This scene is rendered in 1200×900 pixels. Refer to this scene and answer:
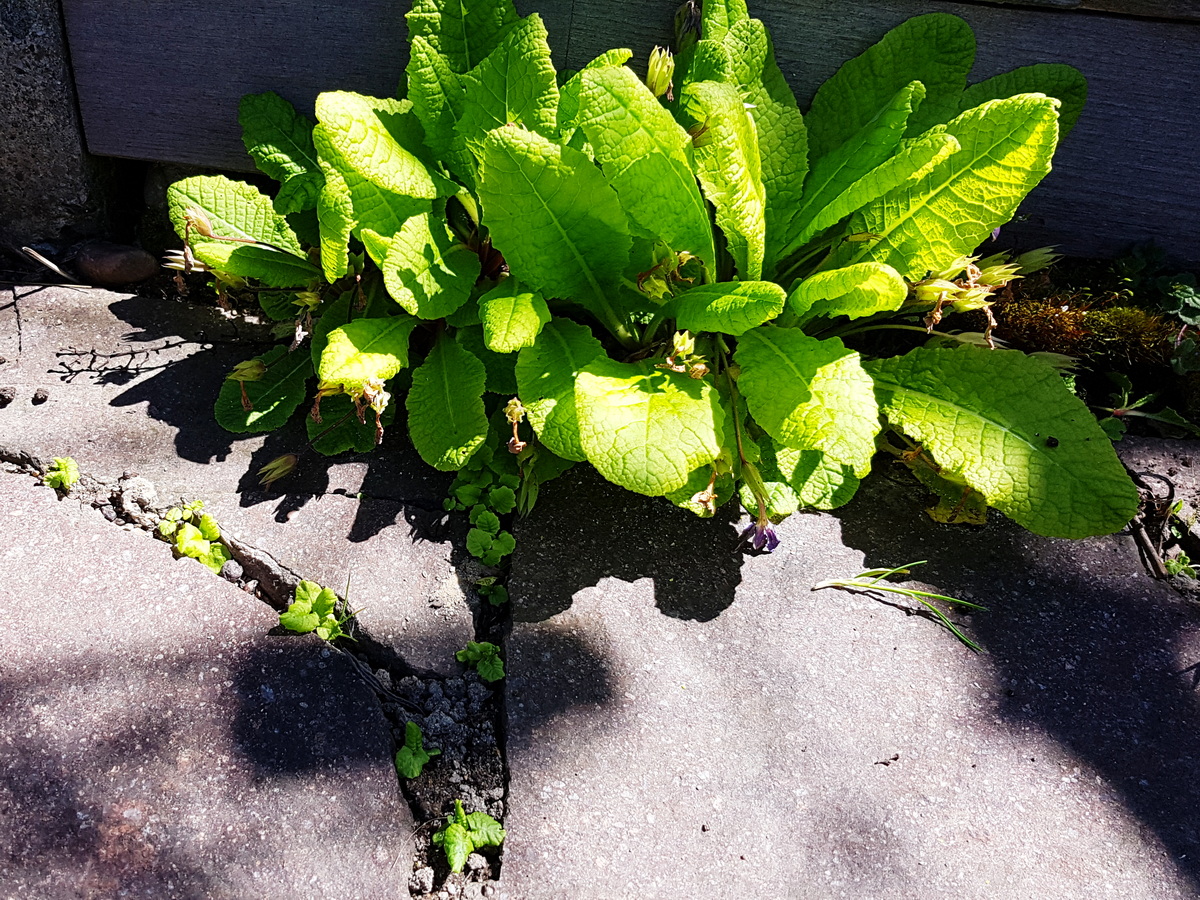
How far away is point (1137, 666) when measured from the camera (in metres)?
2.08

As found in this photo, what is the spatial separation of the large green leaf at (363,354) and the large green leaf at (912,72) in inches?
55.7

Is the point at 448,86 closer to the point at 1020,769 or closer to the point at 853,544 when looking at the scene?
the point at 853,544

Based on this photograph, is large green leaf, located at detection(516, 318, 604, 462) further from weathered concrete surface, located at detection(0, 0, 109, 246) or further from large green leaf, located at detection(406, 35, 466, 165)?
weathered concrete surface, located at detection(0, 0, 109, 246)

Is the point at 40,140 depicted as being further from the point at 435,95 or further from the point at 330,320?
the point at 435,95

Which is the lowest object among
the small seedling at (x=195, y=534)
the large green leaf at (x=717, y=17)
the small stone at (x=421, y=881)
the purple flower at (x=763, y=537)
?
the small stone at (x=421, y=881)

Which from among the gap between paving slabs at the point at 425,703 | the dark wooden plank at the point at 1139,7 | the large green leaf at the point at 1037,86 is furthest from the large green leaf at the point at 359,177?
the dark wooden plank at the point at 1139,7

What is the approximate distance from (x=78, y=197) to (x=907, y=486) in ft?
9.74

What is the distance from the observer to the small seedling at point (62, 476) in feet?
7.06

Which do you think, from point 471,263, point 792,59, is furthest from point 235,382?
point 792,59

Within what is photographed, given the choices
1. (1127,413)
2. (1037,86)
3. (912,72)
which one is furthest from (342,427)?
(1127,413)

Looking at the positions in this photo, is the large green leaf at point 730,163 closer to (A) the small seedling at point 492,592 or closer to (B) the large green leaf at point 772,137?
(B) the large green leaf at point 772,137

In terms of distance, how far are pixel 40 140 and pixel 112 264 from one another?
0.48 m

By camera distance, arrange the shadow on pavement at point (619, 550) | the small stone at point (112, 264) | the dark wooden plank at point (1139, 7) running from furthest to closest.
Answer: the small stone at point (112, 264) → the dark wooden plank at point (1139, 7) → the shadow on pavement at point (619, 550)

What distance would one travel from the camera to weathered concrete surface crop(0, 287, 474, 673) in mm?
2092
